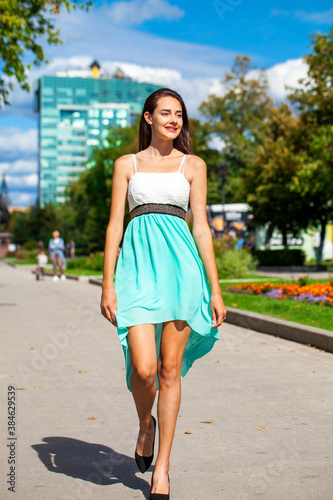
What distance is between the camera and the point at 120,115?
191 meters

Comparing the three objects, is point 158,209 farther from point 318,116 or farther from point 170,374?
point 318,116

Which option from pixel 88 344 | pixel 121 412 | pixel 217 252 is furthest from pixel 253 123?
pixel 121 412

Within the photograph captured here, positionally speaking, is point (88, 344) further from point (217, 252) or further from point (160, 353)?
point (217, 252)

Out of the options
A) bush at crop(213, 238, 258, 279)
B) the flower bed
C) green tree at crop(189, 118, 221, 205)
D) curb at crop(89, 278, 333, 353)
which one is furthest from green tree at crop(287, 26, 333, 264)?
green tree at crop(189, 118, 221, 205)

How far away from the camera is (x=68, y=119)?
7530 inches

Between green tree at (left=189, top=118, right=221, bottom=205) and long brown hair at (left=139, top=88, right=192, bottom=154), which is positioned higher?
green tree at (left=189, top=118, right=221, bottom=205)

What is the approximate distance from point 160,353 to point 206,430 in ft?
5.00

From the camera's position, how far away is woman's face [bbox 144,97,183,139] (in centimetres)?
383

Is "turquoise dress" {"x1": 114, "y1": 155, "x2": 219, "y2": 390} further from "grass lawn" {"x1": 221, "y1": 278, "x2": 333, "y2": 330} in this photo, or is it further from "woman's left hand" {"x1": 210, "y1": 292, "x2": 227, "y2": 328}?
"grass lawn" {"x1": 221, "y1": 278, "x2": 333, "y2": 330}

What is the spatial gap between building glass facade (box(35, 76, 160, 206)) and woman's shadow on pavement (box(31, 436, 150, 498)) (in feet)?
614

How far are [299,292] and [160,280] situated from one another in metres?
10.4

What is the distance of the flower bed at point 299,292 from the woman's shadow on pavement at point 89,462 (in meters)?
8.24

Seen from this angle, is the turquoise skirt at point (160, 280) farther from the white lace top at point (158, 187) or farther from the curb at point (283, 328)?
the curb at point (283, 328)

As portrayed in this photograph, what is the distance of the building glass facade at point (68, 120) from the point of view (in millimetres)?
189750
